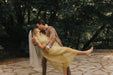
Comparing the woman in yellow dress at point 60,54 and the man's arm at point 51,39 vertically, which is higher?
the man's arm at point 51,39

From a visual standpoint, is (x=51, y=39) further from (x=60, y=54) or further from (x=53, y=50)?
(x=60, y=54)

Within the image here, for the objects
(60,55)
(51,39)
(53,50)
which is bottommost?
(60,55)

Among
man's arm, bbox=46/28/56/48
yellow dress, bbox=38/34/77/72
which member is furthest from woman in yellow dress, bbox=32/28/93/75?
man's arm, bbox=46/28/56/48

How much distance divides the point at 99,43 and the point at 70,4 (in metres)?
4.95

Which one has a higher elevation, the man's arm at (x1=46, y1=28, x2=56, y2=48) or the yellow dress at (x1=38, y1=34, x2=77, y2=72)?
the man's arm at (x1=46, y1=28, x2=56, y2=48)

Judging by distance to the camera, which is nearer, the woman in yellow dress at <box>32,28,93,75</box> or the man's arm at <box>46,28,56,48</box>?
the woman in yellow dress at <box>32,28,93,75</box>

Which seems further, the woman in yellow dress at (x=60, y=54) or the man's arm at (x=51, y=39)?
the man's arm at (x=51, y=39)

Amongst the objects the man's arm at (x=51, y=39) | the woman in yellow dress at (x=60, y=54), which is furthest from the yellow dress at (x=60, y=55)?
the man's arm at (x=51, y=39)

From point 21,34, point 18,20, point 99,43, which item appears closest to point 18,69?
A: point 21,34

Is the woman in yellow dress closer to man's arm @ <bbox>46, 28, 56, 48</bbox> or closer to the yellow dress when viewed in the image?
the yellow dress

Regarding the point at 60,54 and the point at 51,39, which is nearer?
the point at 60,54

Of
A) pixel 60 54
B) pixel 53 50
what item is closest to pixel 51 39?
pixel 53 50

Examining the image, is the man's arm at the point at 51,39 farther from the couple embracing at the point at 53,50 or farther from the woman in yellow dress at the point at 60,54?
the woman in yellow dress at the point at 60,54

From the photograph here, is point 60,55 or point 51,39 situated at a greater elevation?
point 51,39
